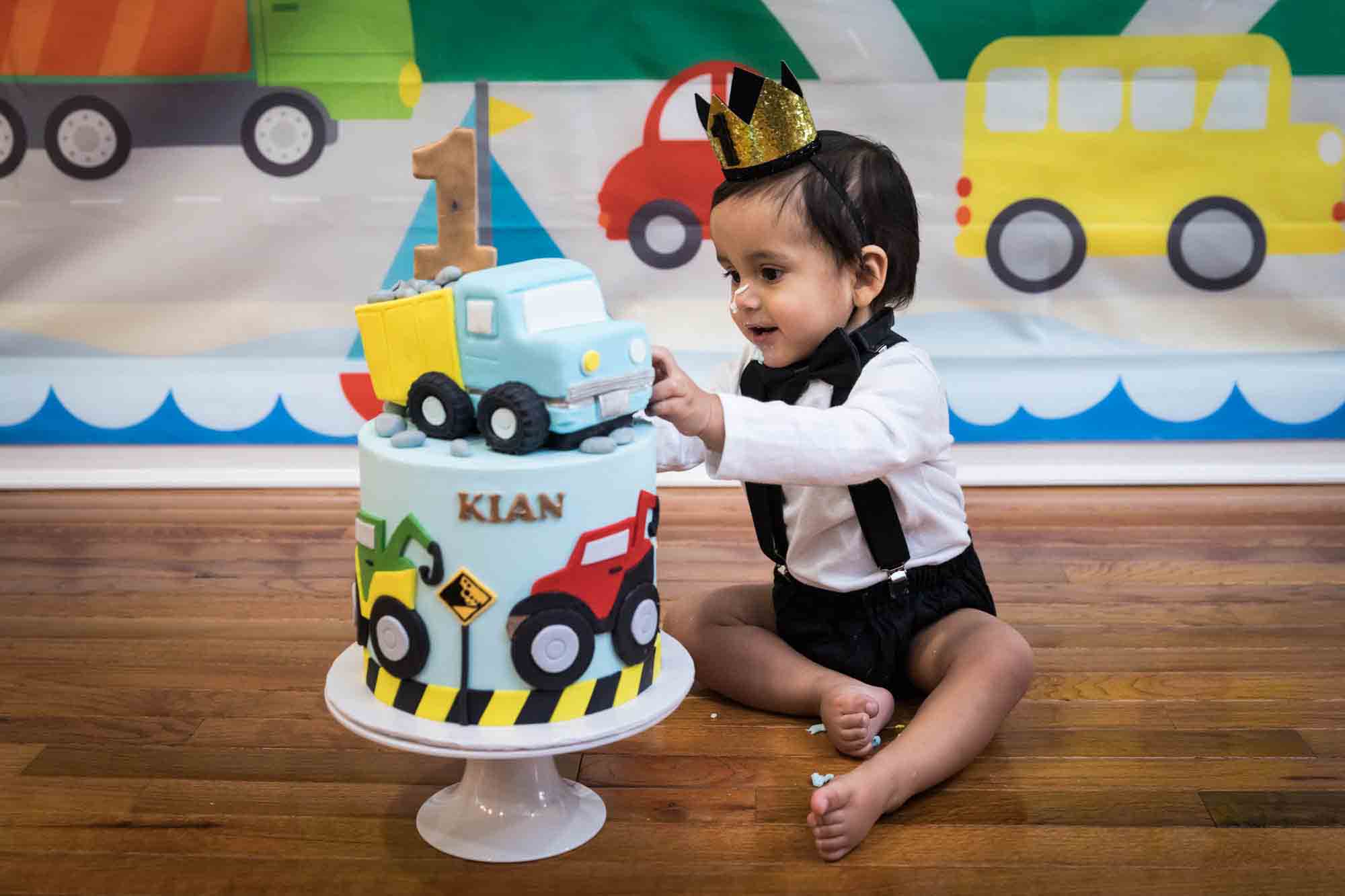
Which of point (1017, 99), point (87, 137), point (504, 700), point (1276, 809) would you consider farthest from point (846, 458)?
point (87, 137)

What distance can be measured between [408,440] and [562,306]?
15 cm

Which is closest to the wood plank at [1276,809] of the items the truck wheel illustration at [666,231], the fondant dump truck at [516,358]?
the fondant dump truck at [516,358]

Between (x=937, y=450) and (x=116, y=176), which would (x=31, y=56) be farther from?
(x=937, y=450)

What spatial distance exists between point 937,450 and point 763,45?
1.09 m

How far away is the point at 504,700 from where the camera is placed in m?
1.07

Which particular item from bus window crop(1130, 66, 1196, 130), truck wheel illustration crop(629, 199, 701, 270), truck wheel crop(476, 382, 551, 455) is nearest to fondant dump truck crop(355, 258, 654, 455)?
truck wheel crop(476, 382, 551, 455)

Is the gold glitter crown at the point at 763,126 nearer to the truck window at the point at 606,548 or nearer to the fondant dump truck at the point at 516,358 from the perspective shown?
the fondant dump truck at the point at 516,358

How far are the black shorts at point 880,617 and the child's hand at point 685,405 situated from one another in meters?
0.30

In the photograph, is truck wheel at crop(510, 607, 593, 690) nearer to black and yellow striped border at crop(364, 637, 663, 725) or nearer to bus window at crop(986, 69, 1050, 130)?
black and yellow striped border at crop(364, 637, 663, 725)

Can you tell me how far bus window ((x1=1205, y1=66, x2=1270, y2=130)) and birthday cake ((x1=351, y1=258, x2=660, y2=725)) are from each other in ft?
4.83

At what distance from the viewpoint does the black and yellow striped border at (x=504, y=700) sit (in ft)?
3.52

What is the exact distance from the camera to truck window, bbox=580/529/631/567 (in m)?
1.07

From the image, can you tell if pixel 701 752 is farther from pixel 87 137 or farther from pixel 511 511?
pixel 87 137

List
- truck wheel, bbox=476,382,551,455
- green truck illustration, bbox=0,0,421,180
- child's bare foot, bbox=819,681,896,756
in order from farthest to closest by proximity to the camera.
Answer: green truck illustration, bbox=0,0,421,180, child's bare foot, bbox=819,681,896,756, truck wheel, bbox=476,382,551,455
